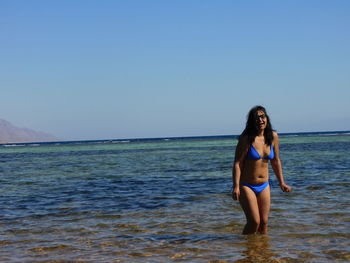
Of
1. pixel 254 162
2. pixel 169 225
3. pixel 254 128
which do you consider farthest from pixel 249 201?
pixel 169 225

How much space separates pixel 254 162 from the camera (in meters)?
7.15

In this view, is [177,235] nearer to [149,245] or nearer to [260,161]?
[149,245]

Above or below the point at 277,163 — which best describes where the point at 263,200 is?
below

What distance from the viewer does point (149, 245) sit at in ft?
24.8

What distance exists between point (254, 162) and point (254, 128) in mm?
534

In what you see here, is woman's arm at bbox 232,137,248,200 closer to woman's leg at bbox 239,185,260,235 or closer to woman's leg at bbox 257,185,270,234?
woman's leg at bbox 239,185,260,235

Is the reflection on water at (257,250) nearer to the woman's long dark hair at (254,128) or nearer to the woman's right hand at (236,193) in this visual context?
the woman's right hand at (236,193)

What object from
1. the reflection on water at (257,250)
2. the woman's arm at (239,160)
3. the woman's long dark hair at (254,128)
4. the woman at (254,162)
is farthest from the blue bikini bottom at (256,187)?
the reflection on water at (257,250)

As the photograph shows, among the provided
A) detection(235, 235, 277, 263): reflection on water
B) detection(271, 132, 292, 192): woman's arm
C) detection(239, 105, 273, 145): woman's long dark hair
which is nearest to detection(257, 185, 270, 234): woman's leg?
detection(271, 132, 292, 192): woman's arm

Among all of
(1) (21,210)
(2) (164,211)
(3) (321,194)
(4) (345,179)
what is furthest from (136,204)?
(4) (345,179)

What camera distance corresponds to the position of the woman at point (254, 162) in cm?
707

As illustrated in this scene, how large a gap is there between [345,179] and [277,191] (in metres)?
3.85

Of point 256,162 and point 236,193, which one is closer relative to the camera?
point 236,193

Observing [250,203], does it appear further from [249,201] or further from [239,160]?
[239,160]
